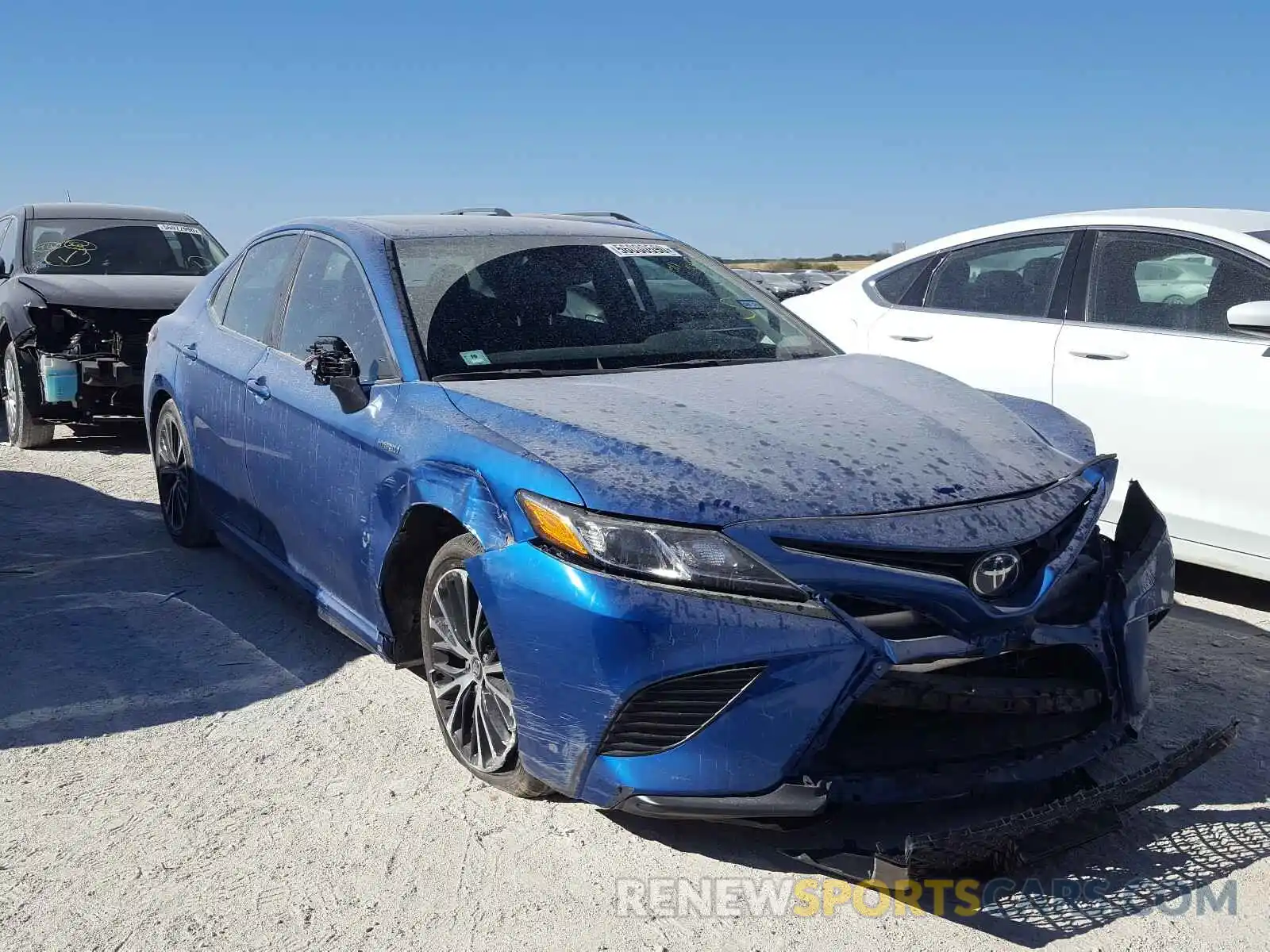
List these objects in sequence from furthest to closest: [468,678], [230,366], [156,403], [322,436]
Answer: [156,403] → [230,366] → [322,436] → [468,678]

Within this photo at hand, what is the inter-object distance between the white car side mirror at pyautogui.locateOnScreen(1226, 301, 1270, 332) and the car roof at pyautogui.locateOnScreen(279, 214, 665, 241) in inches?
85.7

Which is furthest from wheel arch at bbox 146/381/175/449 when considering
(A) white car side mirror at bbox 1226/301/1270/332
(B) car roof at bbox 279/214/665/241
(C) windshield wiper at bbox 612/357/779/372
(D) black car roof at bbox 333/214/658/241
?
(A) white car side mirror at bbox 1226/301/1270/332

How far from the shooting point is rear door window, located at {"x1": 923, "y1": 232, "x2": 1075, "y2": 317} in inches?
223

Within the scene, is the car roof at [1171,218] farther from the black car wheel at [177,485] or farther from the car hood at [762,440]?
the black car wheel at [177,485]

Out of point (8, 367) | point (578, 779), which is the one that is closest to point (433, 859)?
point (578, 779)

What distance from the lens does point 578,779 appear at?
9.53 feet

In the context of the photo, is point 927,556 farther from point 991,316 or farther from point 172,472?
point 172,472

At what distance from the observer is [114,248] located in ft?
30.9

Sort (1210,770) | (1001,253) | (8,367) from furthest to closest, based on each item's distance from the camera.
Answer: (8,367), (1001,253), (1210,770)

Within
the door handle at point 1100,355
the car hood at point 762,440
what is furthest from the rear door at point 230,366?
the door handle at point 1100,355

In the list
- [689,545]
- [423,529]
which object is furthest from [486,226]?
[689,545]

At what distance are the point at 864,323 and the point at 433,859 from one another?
13.4 ft

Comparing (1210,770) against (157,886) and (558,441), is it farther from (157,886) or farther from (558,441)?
(157,886)

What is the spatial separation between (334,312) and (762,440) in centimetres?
178
